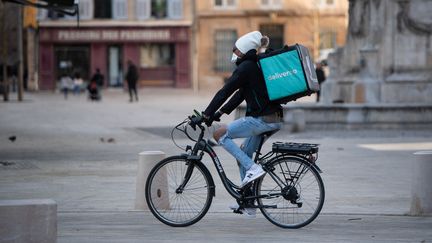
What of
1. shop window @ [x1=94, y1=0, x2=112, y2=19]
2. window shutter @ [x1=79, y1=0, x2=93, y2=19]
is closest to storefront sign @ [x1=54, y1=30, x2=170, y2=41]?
window shutter @ [x1=79, y1=0, x2=93, y2=19]

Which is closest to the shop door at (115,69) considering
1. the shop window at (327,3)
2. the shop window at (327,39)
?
the shop window at (327,39)

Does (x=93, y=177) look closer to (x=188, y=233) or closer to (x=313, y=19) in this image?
(x=188, y=233)

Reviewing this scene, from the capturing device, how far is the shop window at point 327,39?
228 ft

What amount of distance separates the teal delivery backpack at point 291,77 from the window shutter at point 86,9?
59.3m

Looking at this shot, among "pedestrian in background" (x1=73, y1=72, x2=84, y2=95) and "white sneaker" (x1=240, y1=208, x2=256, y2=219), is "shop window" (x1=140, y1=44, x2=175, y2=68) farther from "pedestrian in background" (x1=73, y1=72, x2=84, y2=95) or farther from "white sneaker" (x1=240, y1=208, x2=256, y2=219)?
"white sneaker" (x1=240, y1=208, x2=256, y2=219)

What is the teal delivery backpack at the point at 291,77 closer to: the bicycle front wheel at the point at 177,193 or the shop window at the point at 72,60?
the bicycle front wheel at the point at 177,193

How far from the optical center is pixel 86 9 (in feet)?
227

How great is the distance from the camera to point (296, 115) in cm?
2559

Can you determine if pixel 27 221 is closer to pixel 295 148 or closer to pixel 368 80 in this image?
pixel 295 148

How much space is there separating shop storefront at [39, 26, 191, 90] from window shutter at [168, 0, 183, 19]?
80 cm

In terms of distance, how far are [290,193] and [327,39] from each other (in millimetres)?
59796

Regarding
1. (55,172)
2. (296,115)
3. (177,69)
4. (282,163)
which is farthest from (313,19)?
(282,163)

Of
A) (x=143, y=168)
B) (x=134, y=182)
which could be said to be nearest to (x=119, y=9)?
(x=134, y=182)

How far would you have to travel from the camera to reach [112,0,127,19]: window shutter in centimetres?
6950
